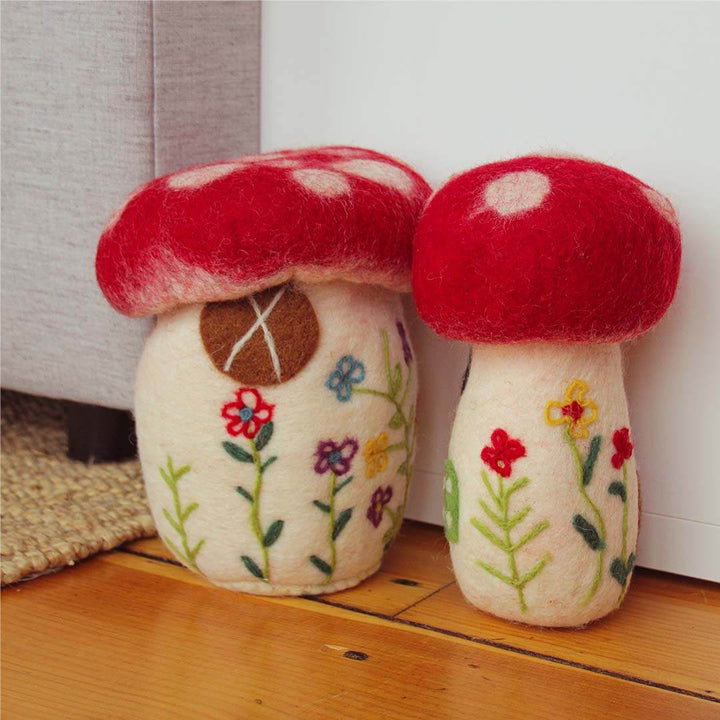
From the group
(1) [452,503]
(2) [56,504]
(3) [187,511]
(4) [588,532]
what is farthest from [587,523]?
(2) [56,504]

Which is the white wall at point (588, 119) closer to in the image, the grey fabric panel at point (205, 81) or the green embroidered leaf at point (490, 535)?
the grey fabric panel at point (205, 81)

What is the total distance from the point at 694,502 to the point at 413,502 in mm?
285

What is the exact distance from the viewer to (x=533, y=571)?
815 mm

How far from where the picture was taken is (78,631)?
853 millimetres

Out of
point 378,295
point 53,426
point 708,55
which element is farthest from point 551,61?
point 53,426

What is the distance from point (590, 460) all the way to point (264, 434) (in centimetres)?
26

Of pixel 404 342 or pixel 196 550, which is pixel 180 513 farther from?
pixel 404 342

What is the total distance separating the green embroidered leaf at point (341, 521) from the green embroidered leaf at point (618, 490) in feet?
0.71

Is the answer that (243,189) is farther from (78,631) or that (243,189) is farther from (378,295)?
(78,631)

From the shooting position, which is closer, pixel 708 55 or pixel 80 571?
pixel 708 55

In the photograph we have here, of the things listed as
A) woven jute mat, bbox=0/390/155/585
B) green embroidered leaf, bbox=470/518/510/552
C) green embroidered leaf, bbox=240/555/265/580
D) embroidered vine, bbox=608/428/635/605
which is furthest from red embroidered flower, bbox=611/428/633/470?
woven jute mat, bbox=0/390/155/585

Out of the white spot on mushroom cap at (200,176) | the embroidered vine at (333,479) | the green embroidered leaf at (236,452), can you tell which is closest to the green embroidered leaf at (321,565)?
the embroidered vine at (333,479)

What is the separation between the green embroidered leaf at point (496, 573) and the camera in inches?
32.5

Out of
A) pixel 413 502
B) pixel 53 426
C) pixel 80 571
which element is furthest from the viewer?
pixel 53 426
